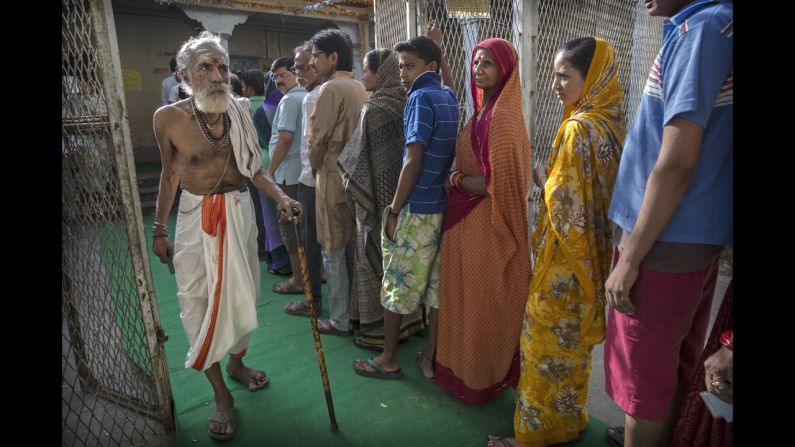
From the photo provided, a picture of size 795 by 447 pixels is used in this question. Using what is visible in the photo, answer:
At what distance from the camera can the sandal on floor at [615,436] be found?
7.50 ft

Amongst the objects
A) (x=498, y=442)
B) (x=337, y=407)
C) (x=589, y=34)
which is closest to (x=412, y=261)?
(x=337, y=407)

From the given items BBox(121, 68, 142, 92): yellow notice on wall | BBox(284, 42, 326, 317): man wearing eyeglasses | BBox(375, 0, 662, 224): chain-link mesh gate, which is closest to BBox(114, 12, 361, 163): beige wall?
BBox(121, 68, 142, 92): yellow notice on wall

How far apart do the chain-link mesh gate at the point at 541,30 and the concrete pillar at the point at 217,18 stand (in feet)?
21.0

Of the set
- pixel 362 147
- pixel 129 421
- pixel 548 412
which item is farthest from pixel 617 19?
pixel 129 421

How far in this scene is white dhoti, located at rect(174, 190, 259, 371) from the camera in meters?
2.40

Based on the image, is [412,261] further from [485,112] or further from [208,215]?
[208,215]

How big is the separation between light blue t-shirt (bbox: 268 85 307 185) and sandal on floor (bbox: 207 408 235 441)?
2187mm

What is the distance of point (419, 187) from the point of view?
2.68m

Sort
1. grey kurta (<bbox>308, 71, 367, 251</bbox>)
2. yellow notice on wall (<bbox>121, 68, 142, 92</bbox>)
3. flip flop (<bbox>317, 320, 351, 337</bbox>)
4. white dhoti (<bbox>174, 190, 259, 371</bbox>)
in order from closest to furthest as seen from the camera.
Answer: white dhoti (<bbox>174, 190, 259, 371</bbox>), grey kurta (<bbox>308, 71, 367, 251</bbox>), flip flop (<bbox>317, 320, 351, 337</bbox>), yellow notice on wall (<bbox>121, 68, 142, 92</bbox>)

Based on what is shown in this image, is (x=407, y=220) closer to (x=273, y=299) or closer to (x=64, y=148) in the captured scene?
(x=64, y=148)

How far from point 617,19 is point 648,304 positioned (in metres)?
4.01

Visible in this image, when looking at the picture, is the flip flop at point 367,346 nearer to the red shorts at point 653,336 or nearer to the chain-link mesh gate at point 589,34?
the chain-link mesh gate at point 589,34

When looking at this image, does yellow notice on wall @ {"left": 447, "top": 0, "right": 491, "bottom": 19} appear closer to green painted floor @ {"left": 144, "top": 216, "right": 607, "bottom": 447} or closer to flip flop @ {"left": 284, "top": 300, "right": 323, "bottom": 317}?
green painted floor @ {"left": 144, "top": 216, "right": 607, "bottom": 447}


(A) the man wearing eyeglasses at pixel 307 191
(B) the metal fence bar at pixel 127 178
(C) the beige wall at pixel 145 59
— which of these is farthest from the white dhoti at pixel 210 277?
(C) the beige wall at pixel 145 59
